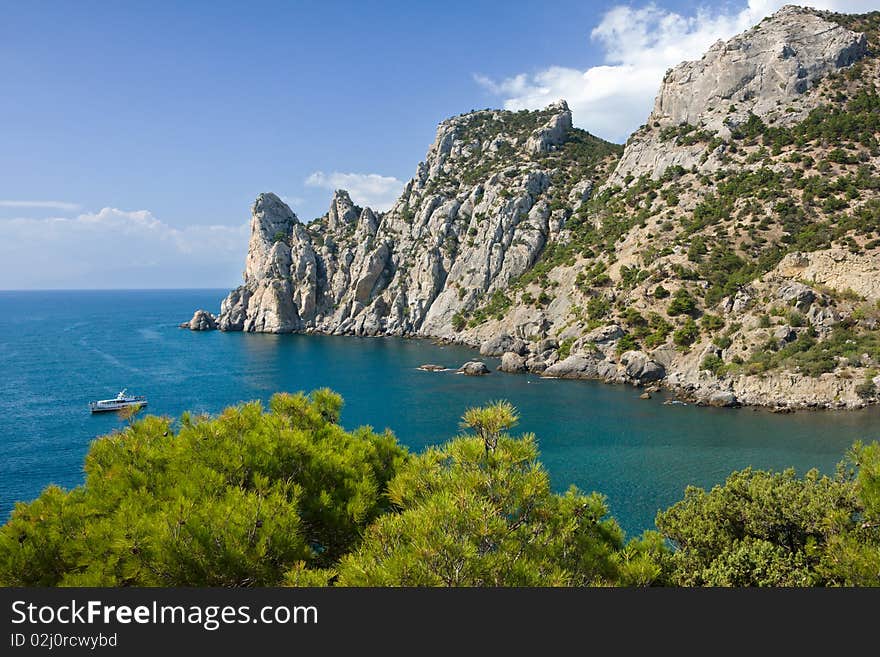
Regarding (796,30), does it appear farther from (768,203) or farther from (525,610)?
(525,610)

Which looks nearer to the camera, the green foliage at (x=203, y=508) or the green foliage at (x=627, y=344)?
the green foliage at (x=203, y=508)

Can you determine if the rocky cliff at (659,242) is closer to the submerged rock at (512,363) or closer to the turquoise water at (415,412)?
the submerged rock at (512,363)

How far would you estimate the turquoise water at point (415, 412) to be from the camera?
1272 inches

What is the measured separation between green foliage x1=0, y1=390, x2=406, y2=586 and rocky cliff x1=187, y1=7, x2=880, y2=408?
45.9m

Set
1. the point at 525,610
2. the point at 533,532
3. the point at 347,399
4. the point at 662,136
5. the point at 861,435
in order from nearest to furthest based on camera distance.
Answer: the point at 525,610 → the point at 533,532 → the point at 861,435 → the point at 347,399 → the point at 662,136

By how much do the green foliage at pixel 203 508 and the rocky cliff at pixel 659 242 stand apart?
45886mm

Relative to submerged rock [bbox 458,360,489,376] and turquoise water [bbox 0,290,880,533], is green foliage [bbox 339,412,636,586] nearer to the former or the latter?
turquoise water [bbox 0,290,880,533]

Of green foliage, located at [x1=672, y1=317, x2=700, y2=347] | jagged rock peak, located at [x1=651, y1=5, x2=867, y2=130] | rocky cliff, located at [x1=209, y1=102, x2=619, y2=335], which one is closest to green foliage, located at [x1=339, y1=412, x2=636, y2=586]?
green foliage, located at [x1=672, y1=317, x2=700, y2=347]

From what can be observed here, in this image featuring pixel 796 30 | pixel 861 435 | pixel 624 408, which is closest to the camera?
pixel 861 435

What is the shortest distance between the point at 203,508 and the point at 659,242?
7113 centimetres

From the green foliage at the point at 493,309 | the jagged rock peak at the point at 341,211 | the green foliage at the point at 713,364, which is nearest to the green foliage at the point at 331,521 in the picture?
the green foliage at the point at 713,364

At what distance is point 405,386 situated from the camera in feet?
185

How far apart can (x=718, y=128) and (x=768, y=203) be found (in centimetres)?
2277

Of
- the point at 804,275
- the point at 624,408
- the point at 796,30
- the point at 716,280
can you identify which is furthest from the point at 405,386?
the point at 796,30
